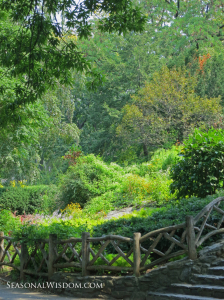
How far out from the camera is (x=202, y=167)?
380 inches

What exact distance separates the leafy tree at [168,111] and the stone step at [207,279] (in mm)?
14092

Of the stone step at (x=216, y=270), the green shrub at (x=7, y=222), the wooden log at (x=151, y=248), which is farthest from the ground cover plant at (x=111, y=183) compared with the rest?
the stone step at (x=216, y=270)

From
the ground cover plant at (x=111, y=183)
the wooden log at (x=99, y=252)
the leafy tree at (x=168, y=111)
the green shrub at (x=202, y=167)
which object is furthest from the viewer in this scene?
the leafy tree at (x=168, y=111)

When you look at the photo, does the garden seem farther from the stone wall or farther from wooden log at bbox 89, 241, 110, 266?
the stone wall

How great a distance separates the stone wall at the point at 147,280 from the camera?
598cm

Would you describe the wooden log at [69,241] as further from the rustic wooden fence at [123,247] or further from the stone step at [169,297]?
the stone step at [169,297]

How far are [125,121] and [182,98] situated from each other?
3749 millimetres

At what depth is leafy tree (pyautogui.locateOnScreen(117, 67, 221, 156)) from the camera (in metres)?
19.4

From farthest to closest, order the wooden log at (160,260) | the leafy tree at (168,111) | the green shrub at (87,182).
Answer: the leafy tree at (168,111) < the green shrub at (87,182) < the wooden log at (160,260)

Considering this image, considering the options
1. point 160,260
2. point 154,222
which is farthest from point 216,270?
point 154,222

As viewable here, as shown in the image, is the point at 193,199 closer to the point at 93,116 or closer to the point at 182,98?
the point at 182,98

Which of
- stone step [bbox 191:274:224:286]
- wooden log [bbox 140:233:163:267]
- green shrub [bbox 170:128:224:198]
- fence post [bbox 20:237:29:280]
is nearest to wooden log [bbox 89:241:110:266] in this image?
wooden log [bbox 140:233:163:267]

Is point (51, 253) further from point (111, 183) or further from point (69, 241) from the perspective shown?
point (111, 183)

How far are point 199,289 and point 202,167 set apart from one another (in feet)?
15.0
